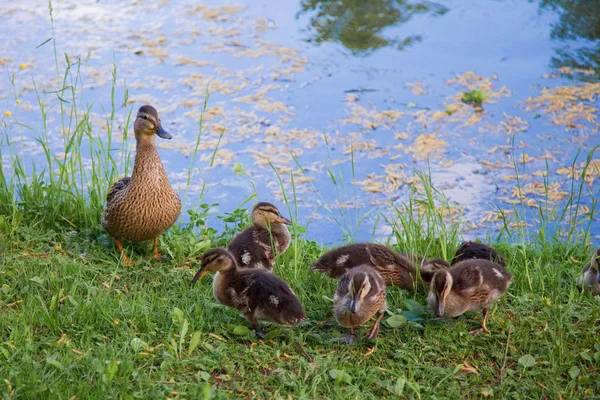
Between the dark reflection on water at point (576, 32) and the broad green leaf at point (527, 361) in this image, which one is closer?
the broad green leaf at point (527, 361)

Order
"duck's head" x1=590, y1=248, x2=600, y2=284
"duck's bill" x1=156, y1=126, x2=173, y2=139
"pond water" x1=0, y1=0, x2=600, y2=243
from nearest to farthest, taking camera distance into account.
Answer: "duck's head" x1=590, y1=248, x2=600, y2=284, "duck's bill" x1=156, y1=126, x2=173, y2=139, "pond water" x1=0, y1=0, x2=600, y2=243

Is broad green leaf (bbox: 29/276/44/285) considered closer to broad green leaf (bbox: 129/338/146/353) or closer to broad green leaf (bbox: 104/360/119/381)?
broad green leaf (bbox: 129/338/146/353)

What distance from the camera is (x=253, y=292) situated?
166 inches

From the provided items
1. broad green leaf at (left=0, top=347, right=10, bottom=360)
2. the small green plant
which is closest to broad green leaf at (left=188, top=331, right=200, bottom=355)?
broad green leaf at (left=0, top=347, right=10, bottom=360)

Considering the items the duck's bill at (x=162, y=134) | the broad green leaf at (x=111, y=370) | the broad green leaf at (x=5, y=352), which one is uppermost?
the duck's bill at (x=162, y=134)

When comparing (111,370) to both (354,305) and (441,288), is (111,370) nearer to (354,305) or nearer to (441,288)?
(354,305)

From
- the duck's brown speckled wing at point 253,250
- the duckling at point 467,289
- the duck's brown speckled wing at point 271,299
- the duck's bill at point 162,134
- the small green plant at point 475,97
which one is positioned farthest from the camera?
the small green plant at point 475,97

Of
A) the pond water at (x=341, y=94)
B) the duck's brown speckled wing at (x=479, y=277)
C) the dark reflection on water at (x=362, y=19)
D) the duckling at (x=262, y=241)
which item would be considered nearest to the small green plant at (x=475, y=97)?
the pond water at (x=341, y=94)

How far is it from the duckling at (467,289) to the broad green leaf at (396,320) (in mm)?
177

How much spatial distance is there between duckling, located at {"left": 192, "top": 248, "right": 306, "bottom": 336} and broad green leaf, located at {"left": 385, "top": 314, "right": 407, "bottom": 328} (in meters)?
0.50

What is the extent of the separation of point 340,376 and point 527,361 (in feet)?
3.27

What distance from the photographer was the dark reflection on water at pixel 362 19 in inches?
385

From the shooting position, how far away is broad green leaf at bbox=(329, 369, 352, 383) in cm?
386

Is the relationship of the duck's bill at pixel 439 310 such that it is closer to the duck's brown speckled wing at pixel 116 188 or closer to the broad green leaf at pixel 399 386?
the broad green leaf at pixel 399 386
